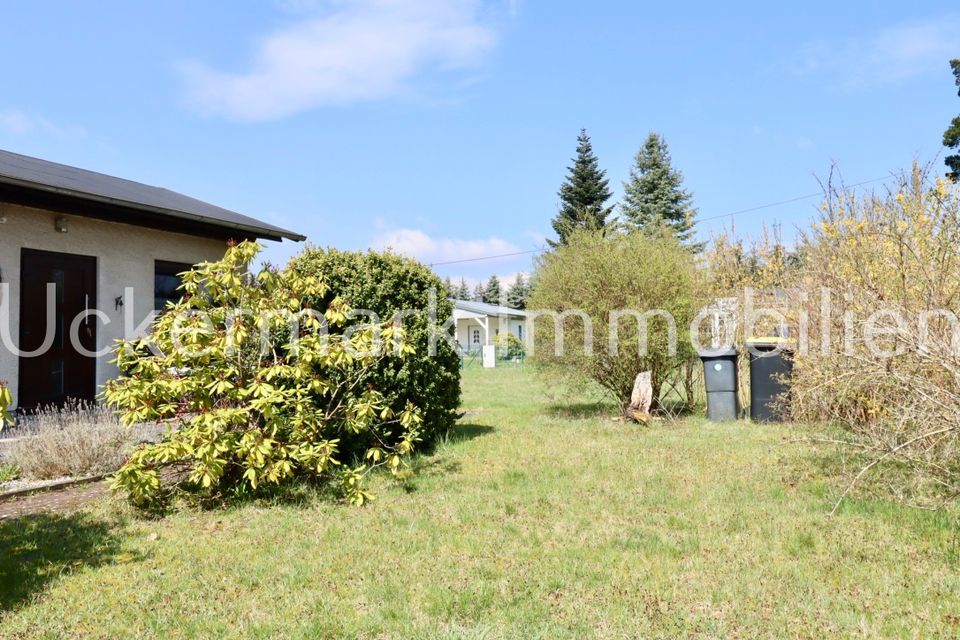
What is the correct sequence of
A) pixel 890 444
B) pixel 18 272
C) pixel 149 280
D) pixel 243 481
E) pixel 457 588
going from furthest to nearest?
1. pixel 149 280
2. pixel 18 272
3. pixel 243 481
4. pixel 890 444
5. pixel 457 588

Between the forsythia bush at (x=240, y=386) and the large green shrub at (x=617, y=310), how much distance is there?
418 centimetres

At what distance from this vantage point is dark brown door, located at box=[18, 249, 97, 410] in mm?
7930

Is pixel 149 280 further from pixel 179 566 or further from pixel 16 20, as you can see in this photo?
pixel 179 566

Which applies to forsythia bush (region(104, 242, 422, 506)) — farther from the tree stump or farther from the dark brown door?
the tree stump

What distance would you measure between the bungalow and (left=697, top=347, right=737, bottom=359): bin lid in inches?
309

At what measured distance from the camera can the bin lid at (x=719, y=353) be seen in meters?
9.12

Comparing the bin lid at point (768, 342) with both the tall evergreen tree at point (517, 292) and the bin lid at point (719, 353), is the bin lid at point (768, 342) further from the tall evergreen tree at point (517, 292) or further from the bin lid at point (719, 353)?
the tall evergreen tree at point (517, 292)

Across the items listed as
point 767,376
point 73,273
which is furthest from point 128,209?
point 767,376

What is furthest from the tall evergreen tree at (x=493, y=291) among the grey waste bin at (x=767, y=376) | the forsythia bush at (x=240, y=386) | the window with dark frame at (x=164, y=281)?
A: the forsythia bush at (x=240, y=386)

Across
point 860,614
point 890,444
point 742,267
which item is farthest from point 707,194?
point 860,614

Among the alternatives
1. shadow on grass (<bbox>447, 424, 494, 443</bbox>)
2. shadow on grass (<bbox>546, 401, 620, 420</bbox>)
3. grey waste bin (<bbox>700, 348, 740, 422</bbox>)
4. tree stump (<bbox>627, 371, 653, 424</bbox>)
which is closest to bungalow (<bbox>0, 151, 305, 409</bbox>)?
shadow on grass (<bbox>447, 424, 494, 443</bbox>)

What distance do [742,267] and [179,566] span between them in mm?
9679

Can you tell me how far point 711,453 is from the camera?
6.71 m

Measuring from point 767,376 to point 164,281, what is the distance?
9.93 m
